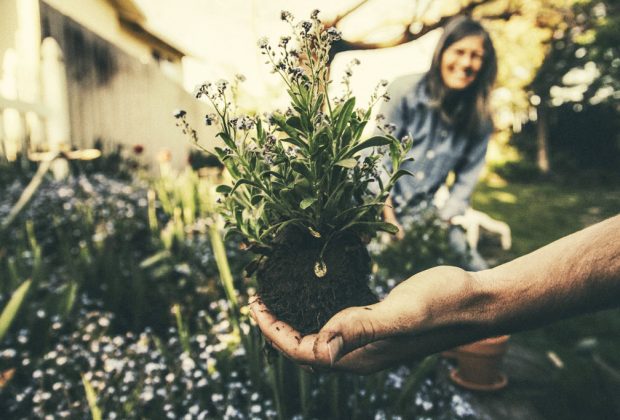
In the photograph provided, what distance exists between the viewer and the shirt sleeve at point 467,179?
289 centimetres

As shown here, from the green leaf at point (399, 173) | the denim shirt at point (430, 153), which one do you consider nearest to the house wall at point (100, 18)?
the denim shirt at point (430, 153)

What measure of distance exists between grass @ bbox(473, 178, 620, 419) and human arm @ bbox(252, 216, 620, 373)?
1.38 m

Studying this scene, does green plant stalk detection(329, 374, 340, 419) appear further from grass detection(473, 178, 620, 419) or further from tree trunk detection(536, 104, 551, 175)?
tree trunk detection(536, 104, 551, 175)

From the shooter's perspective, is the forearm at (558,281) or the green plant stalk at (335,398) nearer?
the forearm at (558,281)

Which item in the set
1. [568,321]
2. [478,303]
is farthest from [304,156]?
[568,321]

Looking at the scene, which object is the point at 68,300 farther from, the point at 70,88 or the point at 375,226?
the point at 70,88

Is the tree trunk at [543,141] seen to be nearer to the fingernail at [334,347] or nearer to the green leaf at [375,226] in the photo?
the green leaf at [375,226]

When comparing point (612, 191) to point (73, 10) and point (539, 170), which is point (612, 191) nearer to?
point (539, 170)

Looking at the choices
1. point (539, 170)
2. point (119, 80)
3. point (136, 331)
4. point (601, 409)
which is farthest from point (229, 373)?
point (539, 170)

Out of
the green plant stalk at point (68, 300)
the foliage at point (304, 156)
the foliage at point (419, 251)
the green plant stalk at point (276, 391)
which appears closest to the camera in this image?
the foliage at point (304, 156)

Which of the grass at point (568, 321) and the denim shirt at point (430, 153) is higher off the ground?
the denim shirt at point (430, 153)

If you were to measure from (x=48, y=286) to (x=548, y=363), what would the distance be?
2963 millimetres

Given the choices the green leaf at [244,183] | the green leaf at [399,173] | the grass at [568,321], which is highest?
the green leaf at [399,173]

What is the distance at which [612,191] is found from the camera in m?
11.3
